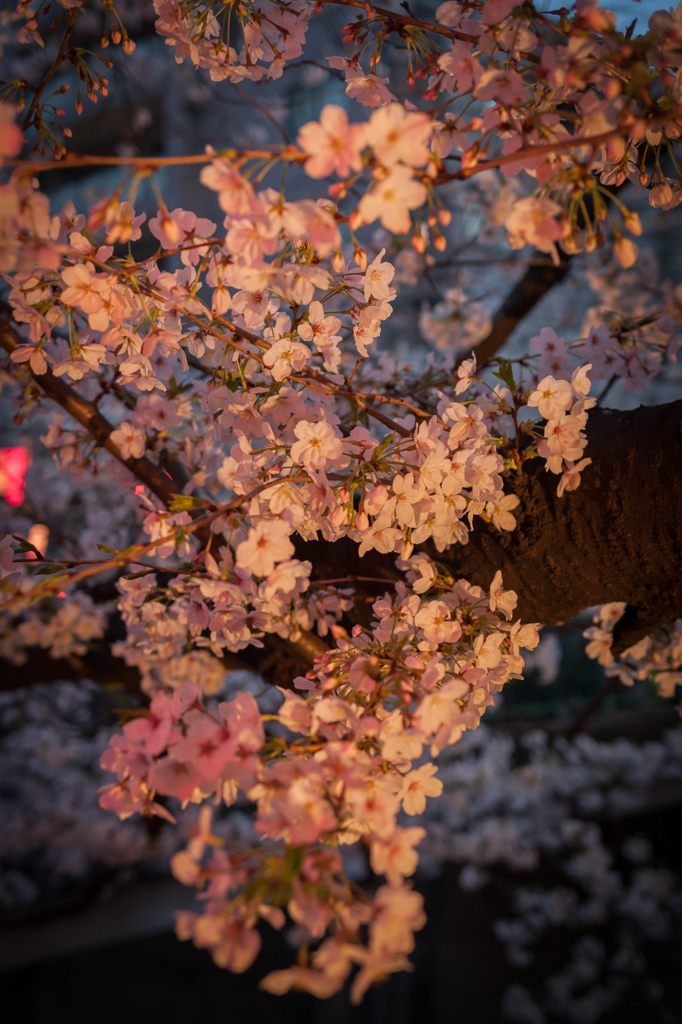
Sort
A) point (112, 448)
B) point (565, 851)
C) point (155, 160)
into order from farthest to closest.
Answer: point (565, 851) < point (112, 448) < point (155, 160)

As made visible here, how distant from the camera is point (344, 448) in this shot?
1006 mm

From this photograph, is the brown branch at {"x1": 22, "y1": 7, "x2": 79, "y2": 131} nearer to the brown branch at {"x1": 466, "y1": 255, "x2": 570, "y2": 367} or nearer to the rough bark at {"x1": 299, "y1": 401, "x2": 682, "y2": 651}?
the rough bark at {"x1": 299, "y1": 401, "x2": 682, "y2": 651}

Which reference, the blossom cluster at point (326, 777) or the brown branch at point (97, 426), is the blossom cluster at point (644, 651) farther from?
the brown branch at point (97, 426)

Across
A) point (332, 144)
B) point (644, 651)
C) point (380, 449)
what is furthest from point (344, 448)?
point (644, 651)

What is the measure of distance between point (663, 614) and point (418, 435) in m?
0.85

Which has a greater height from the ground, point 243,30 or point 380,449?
point 243,30

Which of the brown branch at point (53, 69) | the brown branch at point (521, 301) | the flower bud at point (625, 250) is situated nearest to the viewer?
the flower bud at point (625, 250)

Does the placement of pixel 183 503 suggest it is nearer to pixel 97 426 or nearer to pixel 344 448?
pixel 344 448

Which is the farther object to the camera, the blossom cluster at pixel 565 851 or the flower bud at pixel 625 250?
the blossom cluster at pixel 565 851

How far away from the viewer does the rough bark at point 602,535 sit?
1.15m

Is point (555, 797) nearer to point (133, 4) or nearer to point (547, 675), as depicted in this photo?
point (547, 675)

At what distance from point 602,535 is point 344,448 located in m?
0.64

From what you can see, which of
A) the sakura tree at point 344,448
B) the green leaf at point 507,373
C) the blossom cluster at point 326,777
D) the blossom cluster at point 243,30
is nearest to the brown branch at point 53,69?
the sakura tree at point 344,448

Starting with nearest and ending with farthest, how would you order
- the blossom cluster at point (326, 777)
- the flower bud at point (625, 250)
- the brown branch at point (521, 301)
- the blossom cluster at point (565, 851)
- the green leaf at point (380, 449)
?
the blossom cluster at point (326, 777)
the flower bud at point (625, 250)
the green leaf at point (380, 449)
the brown branch at point (521, 301)
the blossom cluster at point (565, 851)
